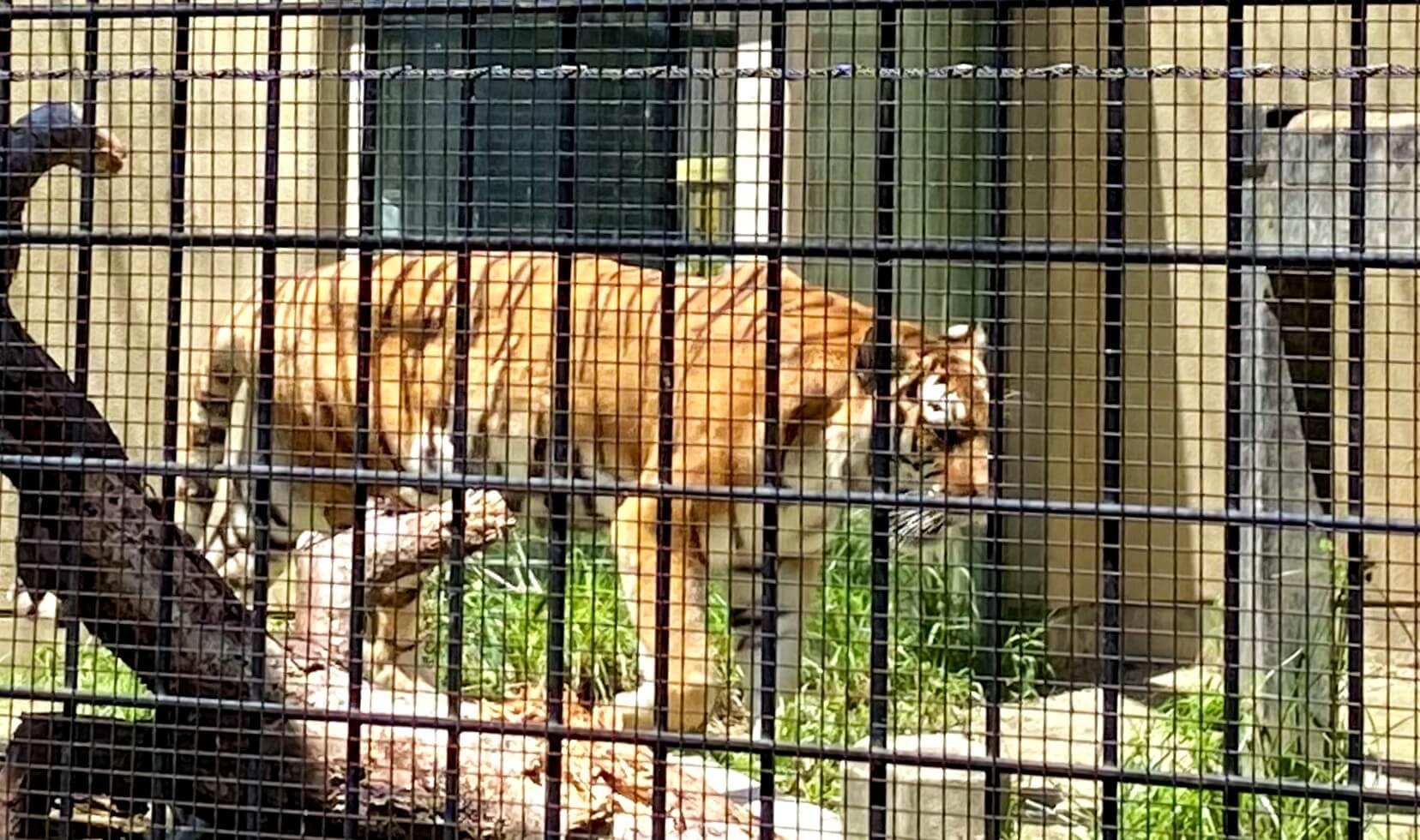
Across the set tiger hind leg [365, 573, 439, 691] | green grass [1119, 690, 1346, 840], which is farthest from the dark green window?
green grass [1119, 690, 1346, 840]

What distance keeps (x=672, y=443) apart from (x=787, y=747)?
21.5 inches

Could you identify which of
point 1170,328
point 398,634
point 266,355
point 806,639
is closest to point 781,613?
point 806,639

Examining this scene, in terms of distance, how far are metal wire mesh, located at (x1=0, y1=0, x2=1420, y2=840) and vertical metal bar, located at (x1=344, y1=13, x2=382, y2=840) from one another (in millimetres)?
17

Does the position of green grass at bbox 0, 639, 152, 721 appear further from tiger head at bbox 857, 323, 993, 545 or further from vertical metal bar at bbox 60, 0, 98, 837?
tiger head at bbox 857, 323, 993, 545

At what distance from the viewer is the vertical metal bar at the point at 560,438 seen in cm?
326

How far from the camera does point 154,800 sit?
3631 mm

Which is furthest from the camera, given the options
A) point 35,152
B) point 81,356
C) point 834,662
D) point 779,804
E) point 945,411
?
point 834,662

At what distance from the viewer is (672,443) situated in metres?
3.32

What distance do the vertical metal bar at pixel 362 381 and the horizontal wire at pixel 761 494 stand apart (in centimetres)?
12

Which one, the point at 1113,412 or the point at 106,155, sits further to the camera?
the point at 106,155

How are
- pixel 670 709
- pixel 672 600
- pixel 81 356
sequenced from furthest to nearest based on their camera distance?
1. pixel 672 600
2. pixel 670 709
3. pixel 81 356

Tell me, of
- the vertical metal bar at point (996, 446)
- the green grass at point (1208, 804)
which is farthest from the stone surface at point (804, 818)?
the vertical metal bar at point (996, 446)

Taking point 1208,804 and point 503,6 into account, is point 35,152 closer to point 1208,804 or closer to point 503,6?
point 503,6

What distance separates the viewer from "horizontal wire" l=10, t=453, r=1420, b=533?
9.77ft
